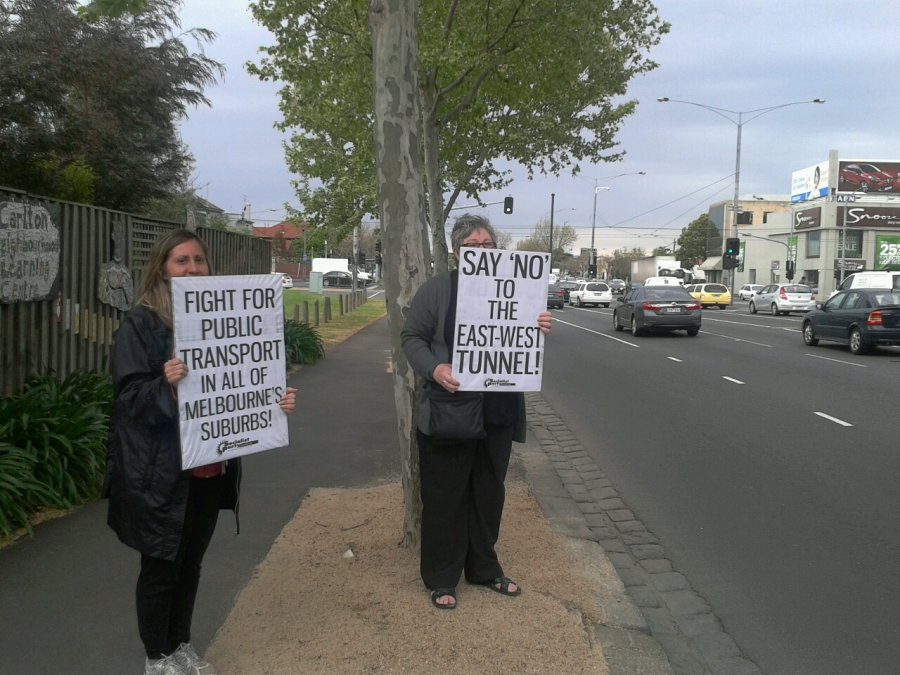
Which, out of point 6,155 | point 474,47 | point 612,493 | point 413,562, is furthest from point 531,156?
point 413,562

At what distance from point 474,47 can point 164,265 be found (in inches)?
536

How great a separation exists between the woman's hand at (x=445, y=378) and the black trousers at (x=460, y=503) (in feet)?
1.05

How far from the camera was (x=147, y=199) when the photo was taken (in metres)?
20.9

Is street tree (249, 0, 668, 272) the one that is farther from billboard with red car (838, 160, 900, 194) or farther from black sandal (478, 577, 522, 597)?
billboard with red car (838, 160, 900, 194)

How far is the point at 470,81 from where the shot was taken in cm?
1809

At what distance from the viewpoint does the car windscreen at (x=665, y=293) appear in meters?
25.0

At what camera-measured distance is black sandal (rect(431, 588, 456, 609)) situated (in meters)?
4.17

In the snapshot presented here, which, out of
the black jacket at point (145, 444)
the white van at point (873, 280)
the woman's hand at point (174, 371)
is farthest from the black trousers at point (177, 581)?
the white van at point (873, 280)

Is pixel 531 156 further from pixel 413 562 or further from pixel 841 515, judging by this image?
pixel 413 562

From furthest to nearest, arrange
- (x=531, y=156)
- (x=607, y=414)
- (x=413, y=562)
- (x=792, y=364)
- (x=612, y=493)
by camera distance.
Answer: (x=531, y=156) < (x=792, y=364) < (x=607, y=414) < (x=612, y=493) < (x=413, y=562)

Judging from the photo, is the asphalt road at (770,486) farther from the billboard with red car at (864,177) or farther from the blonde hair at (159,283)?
the billboard with red car at (864,177)

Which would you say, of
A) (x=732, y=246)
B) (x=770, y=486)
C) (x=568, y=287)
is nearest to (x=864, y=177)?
(x=568, y=287)

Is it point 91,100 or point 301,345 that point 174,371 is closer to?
point 301,345

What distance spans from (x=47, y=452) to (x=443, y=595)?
3077 mm
